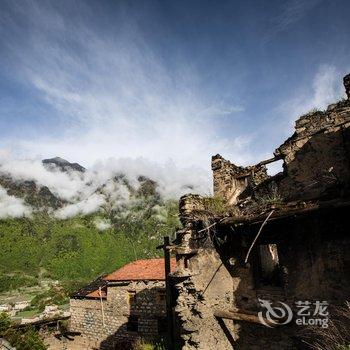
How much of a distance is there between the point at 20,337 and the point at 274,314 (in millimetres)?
22523

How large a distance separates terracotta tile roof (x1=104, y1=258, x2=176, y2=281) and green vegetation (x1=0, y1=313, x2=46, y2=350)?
792 cm

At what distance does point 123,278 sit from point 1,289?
84310 mm

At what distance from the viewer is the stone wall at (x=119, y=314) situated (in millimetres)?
19750

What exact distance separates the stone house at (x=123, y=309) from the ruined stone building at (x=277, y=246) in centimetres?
991

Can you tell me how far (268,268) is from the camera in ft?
42.9

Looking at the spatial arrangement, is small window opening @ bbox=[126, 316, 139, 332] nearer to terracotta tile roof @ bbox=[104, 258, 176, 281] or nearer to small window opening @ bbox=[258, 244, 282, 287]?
terracotta tile roof @ bbox=[104, 258, 176, 281]

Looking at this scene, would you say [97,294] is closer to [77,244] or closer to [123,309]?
[123,309]

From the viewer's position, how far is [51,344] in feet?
83.7

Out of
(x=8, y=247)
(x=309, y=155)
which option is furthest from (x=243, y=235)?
(x=8, y=247)

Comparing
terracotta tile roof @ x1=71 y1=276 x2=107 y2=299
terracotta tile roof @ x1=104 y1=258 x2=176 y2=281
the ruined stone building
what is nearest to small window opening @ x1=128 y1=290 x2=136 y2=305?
terracotta tile roof @ x1=104 y1=258 x2=176 y2=281

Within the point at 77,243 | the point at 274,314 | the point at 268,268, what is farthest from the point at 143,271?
the point at 77,243

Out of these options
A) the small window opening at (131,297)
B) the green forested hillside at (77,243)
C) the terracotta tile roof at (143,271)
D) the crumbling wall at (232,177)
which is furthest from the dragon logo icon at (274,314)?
the green forested hillside at (77,243)

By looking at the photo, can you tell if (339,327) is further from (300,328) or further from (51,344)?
(51,344)

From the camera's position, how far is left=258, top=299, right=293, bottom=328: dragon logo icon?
30.0 ft
